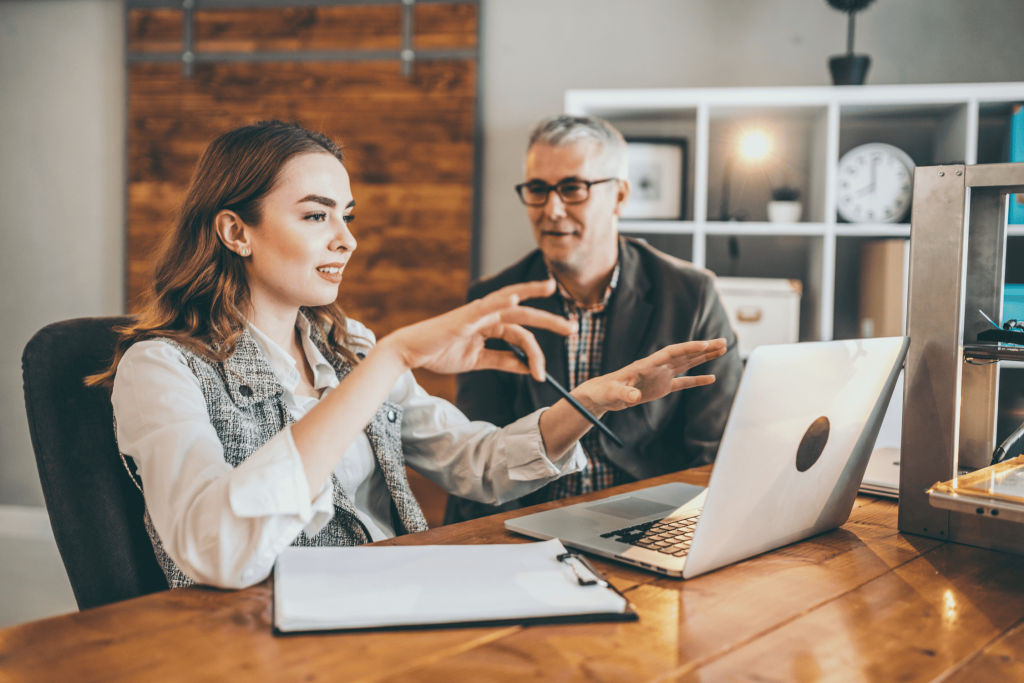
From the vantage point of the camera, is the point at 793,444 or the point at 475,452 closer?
the point at 793,444

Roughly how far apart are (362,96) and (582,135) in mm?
1453

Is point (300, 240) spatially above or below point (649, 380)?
above

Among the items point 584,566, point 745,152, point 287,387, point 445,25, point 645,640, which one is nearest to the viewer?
point 645,640

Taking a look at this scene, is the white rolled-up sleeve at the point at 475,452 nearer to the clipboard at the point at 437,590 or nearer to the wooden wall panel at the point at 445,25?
the clipboard at the point at 437,590

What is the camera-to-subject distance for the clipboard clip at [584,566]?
0.77m

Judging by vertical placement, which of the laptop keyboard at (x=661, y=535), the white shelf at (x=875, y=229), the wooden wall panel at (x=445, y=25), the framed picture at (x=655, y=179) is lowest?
the laptop keyboard at (x=661, y=535)

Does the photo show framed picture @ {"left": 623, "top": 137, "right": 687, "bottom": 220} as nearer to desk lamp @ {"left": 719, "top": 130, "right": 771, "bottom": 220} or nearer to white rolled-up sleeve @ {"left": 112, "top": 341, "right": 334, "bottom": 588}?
desk lamp @ {"left": 719, "top": 130, "right": 771, "bottom": 220}

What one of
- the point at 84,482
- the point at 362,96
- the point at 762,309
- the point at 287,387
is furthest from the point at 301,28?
the point at 84,482

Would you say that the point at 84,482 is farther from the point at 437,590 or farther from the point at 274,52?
the point at 274,52

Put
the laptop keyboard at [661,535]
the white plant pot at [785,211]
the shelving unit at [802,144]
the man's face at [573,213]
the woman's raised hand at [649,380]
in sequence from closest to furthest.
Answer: the laptop keyboard at [661,535] < the woman's raised hand at [649,380] < the man's face at [573,213] < the shelving unit at [802,144] < the white plant pot at [785,211]

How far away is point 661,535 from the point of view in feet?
3.12

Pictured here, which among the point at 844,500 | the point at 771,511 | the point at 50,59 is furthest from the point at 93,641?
the point at 50,59

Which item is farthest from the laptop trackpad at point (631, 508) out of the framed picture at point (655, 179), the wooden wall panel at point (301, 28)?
the wooden wall panel at point (301, 28)

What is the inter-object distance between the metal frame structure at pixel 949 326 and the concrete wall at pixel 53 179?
10.5ft
